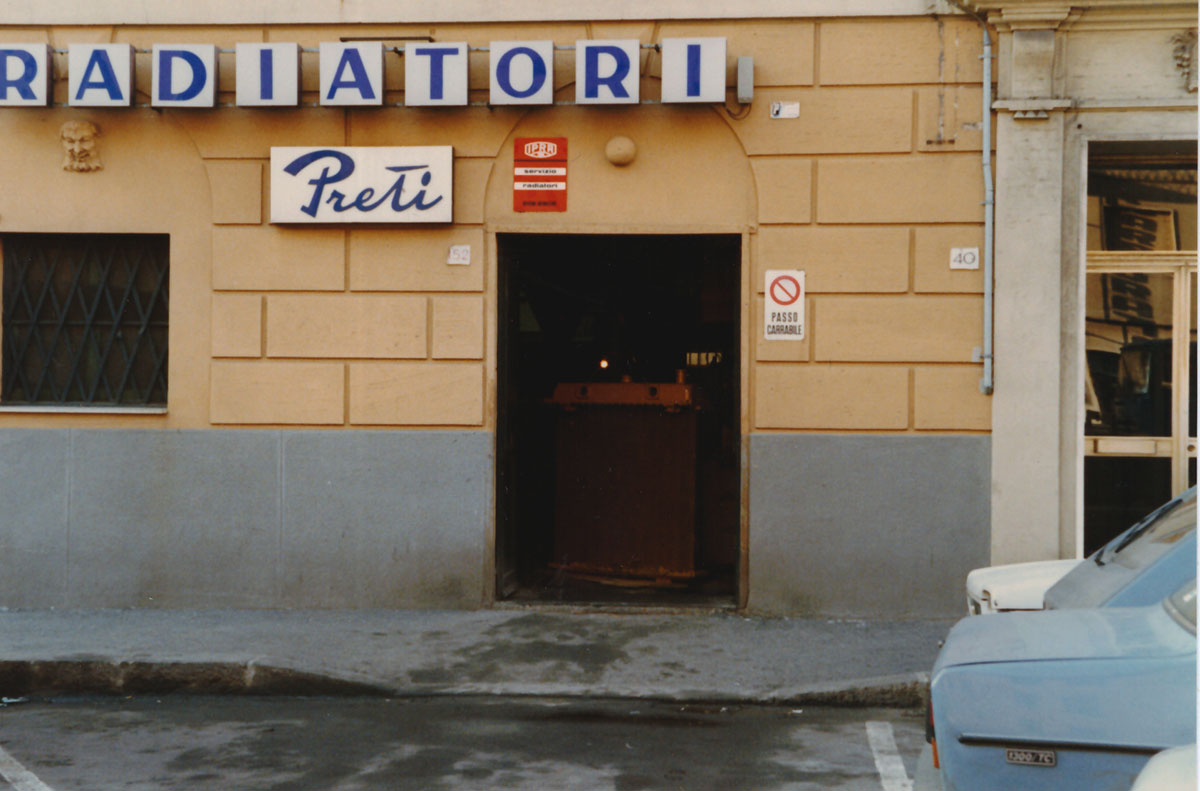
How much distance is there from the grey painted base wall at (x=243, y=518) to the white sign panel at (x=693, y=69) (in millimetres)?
3022

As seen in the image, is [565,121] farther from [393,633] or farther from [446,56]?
[393,633]

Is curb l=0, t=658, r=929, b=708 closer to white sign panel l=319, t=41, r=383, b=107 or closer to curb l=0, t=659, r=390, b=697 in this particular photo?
curb l=0, t=659, r=390, b=697

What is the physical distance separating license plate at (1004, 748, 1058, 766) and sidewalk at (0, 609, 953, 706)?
13.2 feet

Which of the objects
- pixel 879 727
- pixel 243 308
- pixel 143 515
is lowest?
pixel 879 727

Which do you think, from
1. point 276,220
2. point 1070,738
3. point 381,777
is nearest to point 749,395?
point 276,220

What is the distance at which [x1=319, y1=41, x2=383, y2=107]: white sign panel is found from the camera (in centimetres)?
896

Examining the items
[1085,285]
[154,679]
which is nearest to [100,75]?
[154,679]

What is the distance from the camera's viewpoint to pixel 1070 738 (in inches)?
118

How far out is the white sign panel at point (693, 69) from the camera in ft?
28.7

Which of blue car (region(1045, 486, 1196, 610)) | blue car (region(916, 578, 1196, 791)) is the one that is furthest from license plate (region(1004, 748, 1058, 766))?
blue car (region(1045, 486, 1196, 610))

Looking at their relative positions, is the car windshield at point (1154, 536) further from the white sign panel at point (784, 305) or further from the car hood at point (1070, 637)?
the white sign panel at point (784, 305)

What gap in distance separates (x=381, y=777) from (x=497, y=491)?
4.00 meters

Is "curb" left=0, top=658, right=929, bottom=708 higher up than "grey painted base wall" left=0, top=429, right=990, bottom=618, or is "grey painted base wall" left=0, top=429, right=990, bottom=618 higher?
"grey painted base wall" left=0, top=429, right=990, bottom=618

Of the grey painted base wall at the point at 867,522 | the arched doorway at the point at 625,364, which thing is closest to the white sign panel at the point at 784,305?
the arched doorway at the point at 625,364
